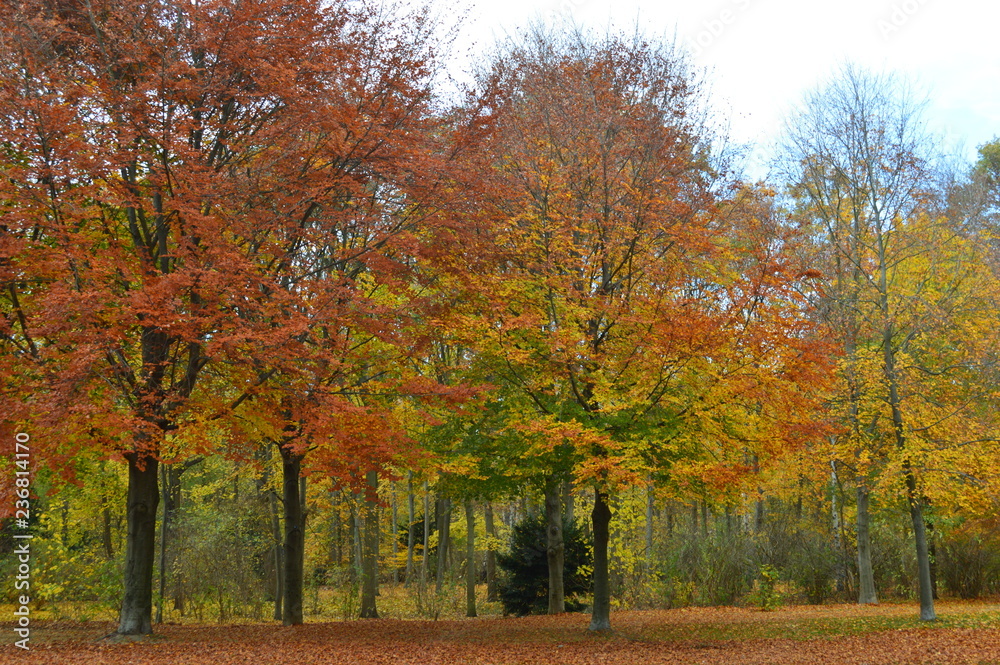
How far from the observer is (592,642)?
12242mm

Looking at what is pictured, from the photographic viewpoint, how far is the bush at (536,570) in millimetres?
20047

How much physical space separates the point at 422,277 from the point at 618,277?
11.8 ft

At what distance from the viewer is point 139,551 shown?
35.9 feet

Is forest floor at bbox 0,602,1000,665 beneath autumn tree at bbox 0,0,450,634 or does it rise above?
beneath

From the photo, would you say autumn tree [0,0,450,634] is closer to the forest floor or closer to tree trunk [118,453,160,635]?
tree trunk [118,453,160,635]

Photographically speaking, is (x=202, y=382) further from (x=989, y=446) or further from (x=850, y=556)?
(x=850, y=556)

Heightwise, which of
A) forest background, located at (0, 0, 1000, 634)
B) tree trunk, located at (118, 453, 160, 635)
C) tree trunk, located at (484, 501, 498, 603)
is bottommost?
tree trunk, located at (484, 501, 498, 603)

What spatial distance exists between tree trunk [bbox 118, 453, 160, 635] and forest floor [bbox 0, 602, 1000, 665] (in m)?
0.39

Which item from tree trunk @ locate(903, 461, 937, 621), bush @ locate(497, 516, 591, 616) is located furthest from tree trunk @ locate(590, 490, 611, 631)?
bush @ locate(497, 516, 591, 616)

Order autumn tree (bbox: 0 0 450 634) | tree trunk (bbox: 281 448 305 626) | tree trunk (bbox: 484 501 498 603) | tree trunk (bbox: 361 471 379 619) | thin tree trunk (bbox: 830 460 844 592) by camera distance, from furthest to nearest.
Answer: tree trunk (bbox: 484 501 498 603) < thin tree trunk (bbox: 830 460 844 592) < tree trunk (bbox: 361 471 379 619) < tree trunk (bbox: 281 448 305 626) < autumn tree (bbox: 0 0 450 634)

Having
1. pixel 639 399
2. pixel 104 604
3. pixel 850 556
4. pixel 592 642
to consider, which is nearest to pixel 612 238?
pixel 639 399

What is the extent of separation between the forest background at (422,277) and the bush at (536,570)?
6.17 metres

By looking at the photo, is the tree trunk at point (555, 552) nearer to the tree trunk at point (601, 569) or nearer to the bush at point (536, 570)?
the bush at point (536, 570)

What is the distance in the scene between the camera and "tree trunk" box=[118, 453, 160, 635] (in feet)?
35.0
